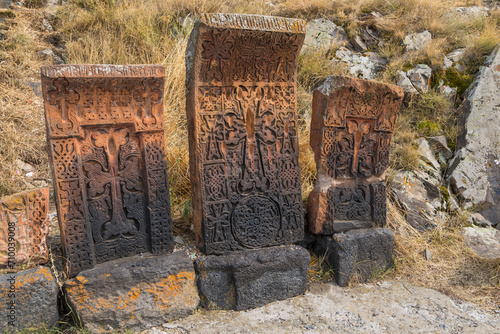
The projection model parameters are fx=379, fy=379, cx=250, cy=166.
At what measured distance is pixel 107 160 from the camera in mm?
2262

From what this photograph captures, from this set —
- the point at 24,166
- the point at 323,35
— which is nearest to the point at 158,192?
the point at 24,166

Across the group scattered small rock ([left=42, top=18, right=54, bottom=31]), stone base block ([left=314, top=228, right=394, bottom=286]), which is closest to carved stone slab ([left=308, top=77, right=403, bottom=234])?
stone base block ([left=314, top=228, right=394, bottom=286])

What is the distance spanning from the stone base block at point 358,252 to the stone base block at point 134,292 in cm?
107

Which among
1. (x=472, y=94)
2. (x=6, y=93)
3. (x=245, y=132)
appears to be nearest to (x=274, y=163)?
(x=245, y=132)

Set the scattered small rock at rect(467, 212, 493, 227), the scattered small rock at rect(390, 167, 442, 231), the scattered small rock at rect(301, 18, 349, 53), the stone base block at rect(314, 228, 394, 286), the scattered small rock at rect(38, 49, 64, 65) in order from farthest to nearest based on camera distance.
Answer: the scattered small rock at rect(301, 18, 349, 53) < the scattered small rock at rect(38, 49, 64, 65) < the scattered small rock at rect(467, 212, 493, 227) < the scattered small rock at rect(390, 167, 442, 231) < the stone base block at rect(314, 228, 394, 286)

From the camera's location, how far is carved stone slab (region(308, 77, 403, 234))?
2777 mm

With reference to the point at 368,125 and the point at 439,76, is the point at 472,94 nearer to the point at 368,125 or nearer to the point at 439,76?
the point at 439,76

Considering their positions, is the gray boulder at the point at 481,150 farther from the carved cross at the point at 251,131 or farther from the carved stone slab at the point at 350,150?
the carved cross at the point at 251,131

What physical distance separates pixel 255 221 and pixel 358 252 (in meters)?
0.86

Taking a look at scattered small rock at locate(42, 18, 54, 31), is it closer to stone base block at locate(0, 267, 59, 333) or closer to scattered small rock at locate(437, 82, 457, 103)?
stone base block at locate(0, 267, 59, 333)

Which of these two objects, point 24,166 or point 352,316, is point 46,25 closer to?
point 24,166

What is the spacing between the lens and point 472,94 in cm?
422

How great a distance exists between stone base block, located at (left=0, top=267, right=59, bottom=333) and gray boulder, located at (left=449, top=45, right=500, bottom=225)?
3.59 m

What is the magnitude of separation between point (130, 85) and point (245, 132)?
78cm
